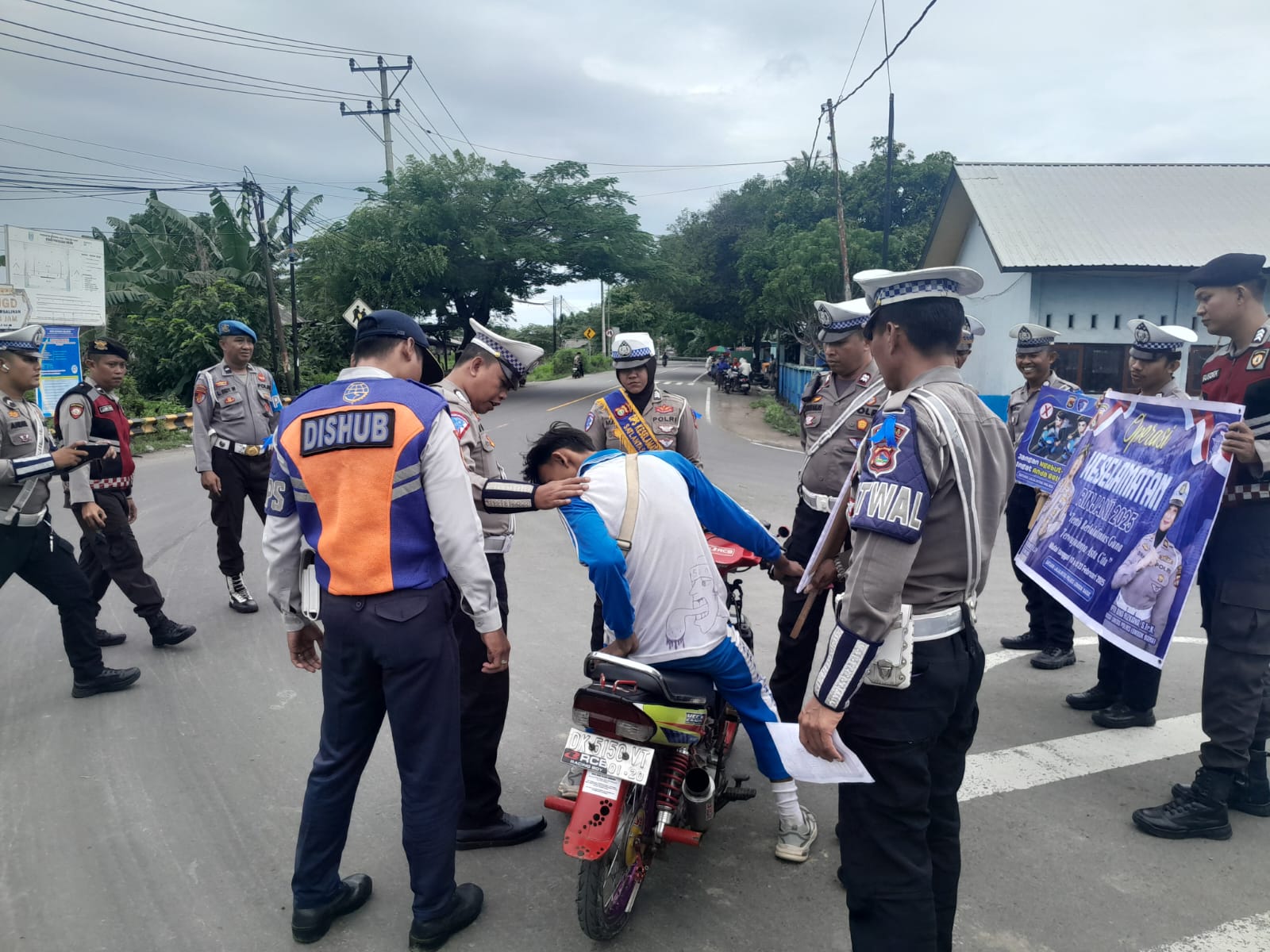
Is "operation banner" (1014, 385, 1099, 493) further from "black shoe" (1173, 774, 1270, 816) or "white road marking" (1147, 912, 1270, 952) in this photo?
"white road marking" (1147, 912, 1270, 952)

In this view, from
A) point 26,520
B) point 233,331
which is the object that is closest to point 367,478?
point 26,520

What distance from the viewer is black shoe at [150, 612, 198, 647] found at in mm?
5195

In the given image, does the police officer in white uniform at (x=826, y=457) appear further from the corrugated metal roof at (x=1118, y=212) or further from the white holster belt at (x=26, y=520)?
the corrugated metal roof at (x=1118, y=212)

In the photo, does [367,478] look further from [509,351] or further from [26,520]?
[26,520]

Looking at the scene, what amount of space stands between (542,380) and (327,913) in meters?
41.6

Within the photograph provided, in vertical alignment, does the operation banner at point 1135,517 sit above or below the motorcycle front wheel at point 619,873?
above

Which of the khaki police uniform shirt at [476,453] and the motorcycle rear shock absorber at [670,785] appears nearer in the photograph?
the motorcycle rear shock absorber at [670,785]

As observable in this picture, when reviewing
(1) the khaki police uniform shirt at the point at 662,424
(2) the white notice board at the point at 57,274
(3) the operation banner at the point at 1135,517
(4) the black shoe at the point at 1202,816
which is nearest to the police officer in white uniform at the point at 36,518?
(1) the khaki police uniform shirt at the point at 662,424

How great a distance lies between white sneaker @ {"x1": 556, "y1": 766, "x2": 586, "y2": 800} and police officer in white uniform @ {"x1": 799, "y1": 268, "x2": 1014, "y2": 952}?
4.58ft

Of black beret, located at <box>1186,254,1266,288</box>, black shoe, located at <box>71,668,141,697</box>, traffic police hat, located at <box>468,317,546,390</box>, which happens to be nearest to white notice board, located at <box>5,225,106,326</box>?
black shoe, located at <box>71,668,141,697</box>

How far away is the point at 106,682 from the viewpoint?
14.8ft

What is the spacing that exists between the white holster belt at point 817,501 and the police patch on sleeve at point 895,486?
1.57m

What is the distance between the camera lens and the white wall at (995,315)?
1609 cm

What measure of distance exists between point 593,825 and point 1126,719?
3.15 meters
